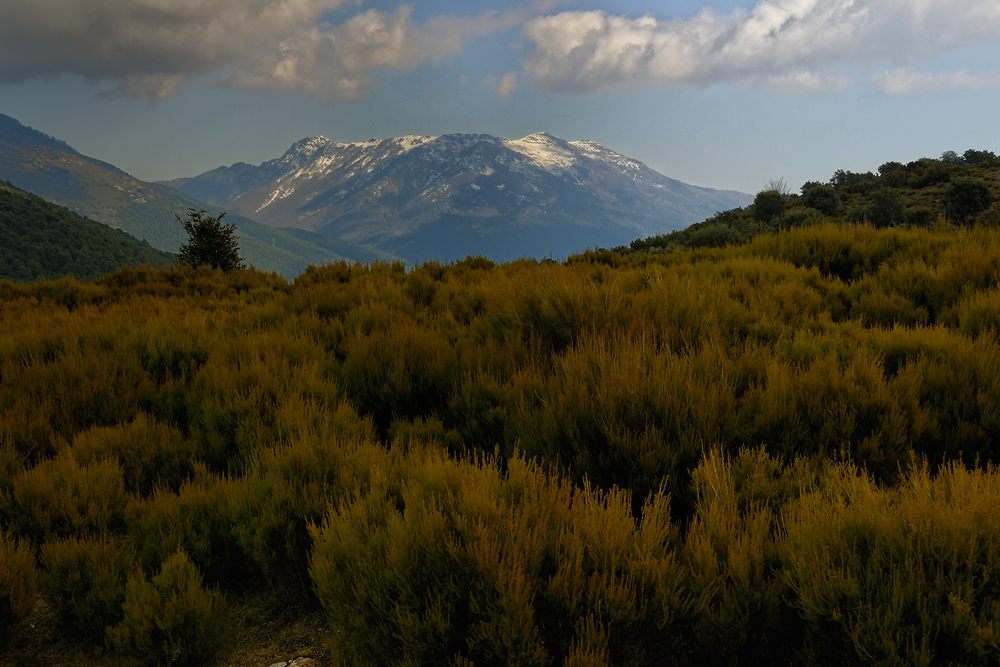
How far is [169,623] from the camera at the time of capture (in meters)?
2.52

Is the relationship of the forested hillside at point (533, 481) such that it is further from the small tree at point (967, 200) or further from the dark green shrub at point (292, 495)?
the small tree at point (967, 200)

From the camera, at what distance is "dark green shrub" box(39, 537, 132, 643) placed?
2711 mm

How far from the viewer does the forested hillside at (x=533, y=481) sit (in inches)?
79.2

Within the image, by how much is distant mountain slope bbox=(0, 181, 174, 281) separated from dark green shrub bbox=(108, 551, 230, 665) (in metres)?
121

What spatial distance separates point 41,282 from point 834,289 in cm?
1661

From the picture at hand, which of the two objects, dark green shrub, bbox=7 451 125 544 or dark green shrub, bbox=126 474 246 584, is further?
dark green shrub, bbox=7 451 125 544

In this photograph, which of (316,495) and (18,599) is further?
(316,495)

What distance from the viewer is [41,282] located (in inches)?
481

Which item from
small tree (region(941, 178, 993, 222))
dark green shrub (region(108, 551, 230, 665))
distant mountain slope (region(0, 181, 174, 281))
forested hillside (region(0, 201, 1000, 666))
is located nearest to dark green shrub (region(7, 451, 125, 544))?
forested hillside (region(0, 201, 1000, 666))

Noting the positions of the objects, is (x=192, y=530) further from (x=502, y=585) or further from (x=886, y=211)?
(x=886, y=211)

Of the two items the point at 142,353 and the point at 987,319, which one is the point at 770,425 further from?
the point at 142,353

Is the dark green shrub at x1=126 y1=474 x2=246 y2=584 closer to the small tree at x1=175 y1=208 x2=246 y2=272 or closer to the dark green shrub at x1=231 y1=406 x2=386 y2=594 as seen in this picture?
the dark green shrub at x1=231 y1=406 x2=386 y2=594

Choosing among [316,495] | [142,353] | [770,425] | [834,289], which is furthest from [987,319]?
[142,353]

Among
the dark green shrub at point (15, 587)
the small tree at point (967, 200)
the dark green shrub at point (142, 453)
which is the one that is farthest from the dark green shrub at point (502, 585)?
the small tree at point (967, 200)
